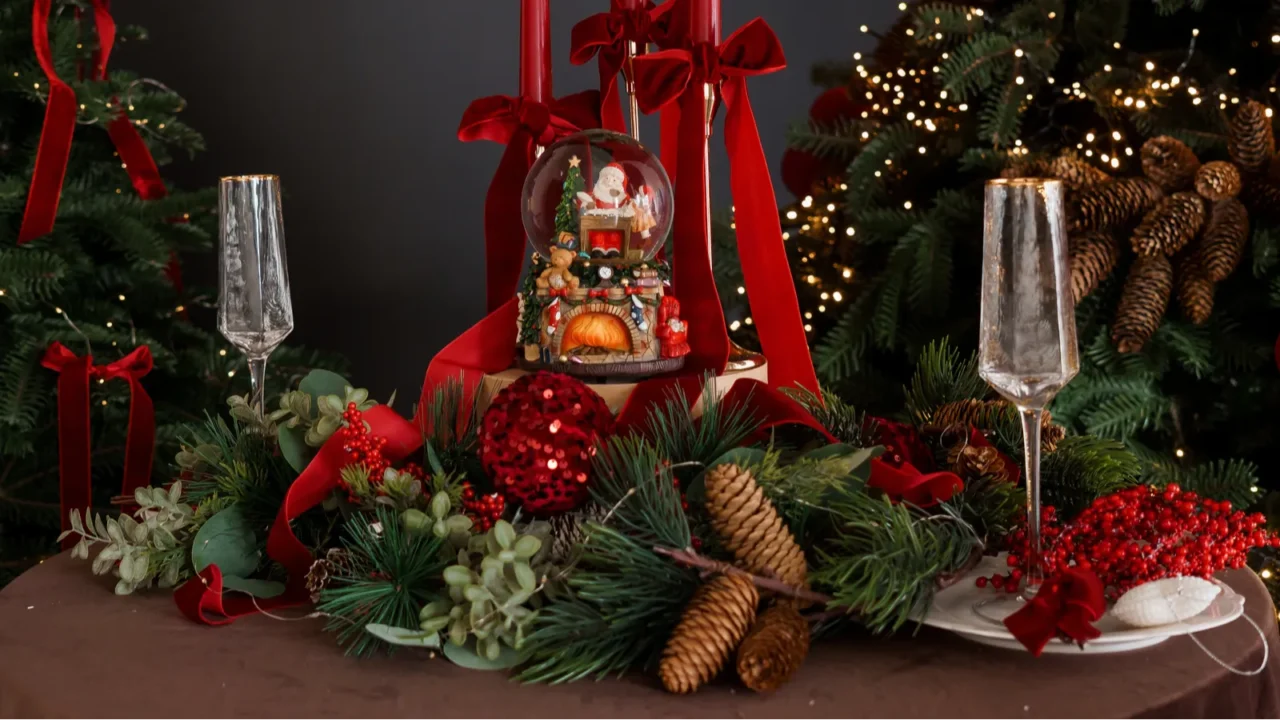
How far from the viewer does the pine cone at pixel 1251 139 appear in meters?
1.45

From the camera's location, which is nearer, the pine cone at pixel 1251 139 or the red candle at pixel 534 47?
the red candle at pixel 534 47

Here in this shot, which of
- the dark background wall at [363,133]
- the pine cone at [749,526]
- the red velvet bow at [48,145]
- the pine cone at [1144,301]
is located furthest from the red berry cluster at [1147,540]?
the dark background wall at [363,133]

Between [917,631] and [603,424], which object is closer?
[917,631]

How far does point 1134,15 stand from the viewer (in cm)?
174

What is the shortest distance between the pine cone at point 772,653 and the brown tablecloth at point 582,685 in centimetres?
1

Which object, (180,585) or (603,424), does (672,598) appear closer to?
(603,424)

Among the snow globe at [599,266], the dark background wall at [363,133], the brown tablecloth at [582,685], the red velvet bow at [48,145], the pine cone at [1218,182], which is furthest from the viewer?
the dark background wall at [363,133]

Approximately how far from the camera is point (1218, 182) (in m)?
1.43

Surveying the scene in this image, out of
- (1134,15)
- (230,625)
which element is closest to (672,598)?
(230,625)

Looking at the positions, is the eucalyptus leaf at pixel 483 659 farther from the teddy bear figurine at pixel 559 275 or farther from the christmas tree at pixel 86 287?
the christmas tree at pixel 86 287

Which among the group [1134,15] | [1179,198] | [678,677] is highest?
[1134,15]

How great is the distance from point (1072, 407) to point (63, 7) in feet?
5.23

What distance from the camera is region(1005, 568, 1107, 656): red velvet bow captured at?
2.45 feet

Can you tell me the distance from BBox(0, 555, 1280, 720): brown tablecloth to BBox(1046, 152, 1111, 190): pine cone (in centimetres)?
75
